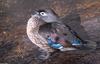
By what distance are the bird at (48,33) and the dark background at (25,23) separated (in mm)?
205

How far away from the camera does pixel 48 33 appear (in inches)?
234

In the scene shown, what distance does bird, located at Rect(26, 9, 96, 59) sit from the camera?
19.1 feet

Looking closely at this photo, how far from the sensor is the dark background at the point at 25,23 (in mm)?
5933

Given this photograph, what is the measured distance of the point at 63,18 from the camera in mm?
7066

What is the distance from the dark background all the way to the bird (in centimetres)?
21

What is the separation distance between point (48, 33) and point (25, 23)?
1.31 meters

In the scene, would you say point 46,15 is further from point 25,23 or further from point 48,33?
point 25,23

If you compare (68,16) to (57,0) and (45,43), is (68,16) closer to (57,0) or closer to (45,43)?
(57,0)

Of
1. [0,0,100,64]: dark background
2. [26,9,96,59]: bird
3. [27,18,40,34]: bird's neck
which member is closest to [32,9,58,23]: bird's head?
[26,9,96,59]: bird

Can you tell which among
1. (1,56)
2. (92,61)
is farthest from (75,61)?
(1,56)

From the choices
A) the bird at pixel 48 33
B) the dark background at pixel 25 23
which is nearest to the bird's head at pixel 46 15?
the bird at pixel 48 33

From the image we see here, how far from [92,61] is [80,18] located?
5.36 ft

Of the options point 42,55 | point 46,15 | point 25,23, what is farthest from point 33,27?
point 25,23

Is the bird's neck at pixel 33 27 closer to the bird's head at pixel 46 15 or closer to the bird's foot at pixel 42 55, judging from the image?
the bird's head at pixel 46 15
